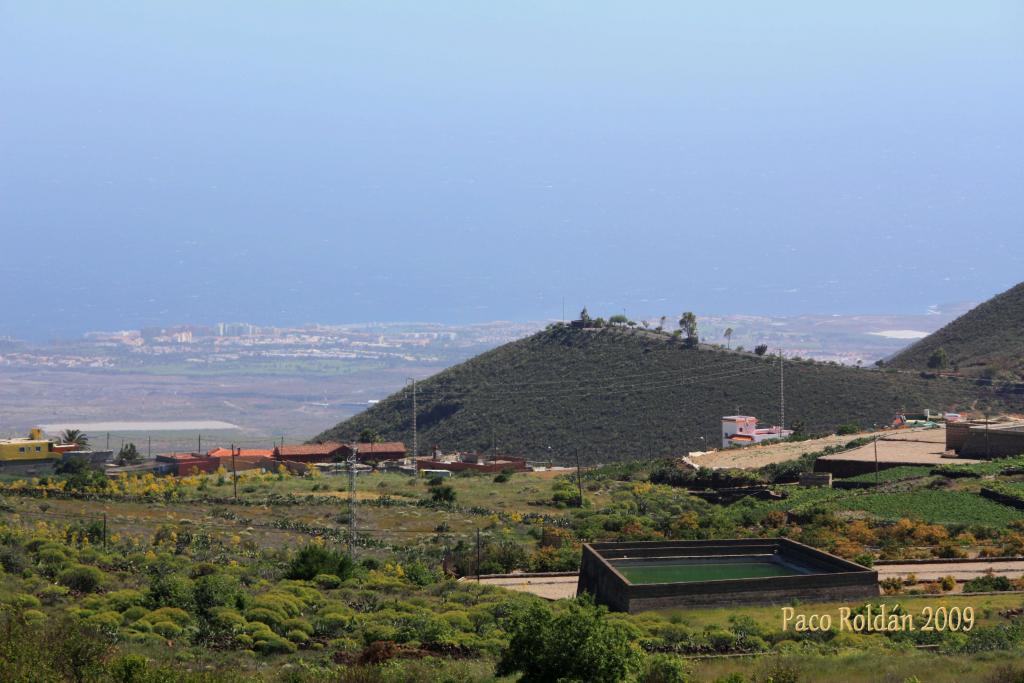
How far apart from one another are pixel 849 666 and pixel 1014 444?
36136mm

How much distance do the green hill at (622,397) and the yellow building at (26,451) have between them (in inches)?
1092

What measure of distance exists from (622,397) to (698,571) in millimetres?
66123

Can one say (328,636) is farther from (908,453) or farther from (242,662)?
(908,453)

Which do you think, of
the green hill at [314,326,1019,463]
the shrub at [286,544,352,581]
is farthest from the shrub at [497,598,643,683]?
the green hill at [314,326,1019,463]

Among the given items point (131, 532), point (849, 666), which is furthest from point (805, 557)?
point (131, 532)

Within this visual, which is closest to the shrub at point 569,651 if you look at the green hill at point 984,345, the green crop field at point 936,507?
the green crop field at point 936,507

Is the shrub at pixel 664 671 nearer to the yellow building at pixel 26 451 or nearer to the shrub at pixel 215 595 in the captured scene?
the shrub at pixel 215 595

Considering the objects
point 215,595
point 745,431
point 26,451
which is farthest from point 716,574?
point 26,451

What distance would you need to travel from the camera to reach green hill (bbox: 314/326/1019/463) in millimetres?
87062

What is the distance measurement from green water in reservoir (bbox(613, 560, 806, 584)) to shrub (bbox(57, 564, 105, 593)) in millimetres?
11375

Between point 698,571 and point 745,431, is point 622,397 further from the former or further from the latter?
point 698,571

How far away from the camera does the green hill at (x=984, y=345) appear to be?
92375 mm

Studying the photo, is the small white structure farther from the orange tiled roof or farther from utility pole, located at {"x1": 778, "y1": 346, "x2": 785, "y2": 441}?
the orange tiled roof

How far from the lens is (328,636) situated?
27172mm
